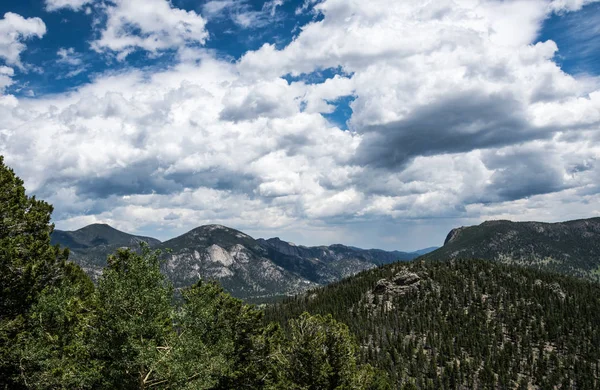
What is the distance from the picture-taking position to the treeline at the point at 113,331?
71.5ft

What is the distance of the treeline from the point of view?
21.8 m

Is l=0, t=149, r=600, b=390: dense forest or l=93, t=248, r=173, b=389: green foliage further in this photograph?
l=0, t=149, r=600, b=390: dense forest

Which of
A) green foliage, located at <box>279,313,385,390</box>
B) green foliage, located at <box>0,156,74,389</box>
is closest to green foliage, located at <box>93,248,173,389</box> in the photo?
green foliage, located at <box>0,156,74,389</box>

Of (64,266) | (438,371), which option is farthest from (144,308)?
Result: (438,371)

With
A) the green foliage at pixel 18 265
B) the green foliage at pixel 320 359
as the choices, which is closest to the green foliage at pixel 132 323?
the green foliage at pixel 18 265

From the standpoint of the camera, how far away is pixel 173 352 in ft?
72.8

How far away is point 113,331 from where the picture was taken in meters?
21.7

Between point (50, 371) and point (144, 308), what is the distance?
6.80 m

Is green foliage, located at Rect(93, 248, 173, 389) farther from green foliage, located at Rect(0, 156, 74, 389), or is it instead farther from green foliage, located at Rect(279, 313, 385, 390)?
green foliage, located at Rect(279, 313, 385, 390)

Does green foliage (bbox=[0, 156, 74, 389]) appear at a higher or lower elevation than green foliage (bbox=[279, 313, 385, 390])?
higher

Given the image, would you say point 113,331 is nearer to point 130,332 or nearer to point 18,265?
point 130,332

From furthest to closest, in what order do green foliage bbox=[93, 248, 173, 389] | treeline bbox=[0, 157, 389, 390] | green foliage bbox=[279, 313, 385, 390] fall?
green foliage bbox=[279, 313, 385, 390] → treeline bbox=[0, 157, 389, 390] → green foliage bbox=[93, 248, 173, 389]

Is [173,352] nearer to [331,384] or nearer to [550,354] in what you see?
[331,384]

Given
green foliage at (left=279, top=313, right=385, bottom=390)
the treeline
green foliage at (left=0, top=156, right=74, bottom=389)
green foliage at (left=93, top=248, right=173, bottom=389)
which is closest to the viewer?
green foliage at (left=93, top=248, right=173, bottom=389)
